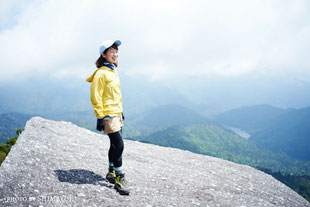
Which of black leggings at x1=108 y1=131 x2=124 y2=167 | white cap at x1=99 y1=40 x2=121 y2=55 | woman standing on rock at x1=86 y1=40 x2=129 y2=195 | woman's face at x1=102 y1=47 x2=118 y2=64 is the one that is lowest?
black leggings at x1=108 y1=131 x2=124 y2=167

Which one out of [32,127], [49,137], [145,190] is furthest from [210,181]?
[32,127]

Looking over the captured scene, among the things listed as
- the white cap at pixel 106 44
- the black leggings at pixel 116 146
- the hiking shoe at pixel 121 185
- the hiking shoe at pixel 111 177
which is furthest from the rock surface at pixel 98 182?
the white cap at pixel 106 44

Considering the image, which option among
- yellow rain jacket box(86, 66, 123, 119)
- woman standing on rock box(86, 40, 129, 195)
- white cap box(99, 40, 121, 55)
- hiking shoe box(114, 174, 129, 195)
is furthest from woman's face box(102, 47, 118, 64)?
hiking shoe box(114, 174, 129, 195)

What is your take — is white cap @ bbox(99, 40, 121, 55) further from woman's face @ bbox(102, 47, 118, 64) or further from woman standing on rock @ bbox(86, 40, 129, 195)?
woman's face @ bbox(102, 47, 118, 64)

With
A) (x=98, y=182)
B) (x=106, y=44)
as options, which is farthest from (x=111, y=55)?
(x=98, y=182)

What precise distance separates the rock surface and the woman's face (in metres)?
3.92

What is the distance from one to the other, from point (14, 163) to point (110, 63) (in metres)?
4.71

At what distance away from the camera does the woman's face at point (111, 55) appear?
5.78 m

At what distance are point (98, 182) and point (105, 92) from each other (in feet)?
10.4

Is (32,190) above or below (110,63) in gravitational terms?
below

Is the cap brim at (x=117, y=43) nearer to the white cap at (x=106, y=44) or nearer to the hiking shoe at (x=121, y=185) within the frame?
the white cap at (x=106, y=44)

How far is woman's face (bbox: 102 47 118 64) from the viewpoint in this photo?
19.0 feet

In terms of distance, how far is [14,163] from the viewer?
6.71 metres

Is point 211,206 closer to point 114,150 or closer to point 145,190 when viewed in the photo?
point 145,190
